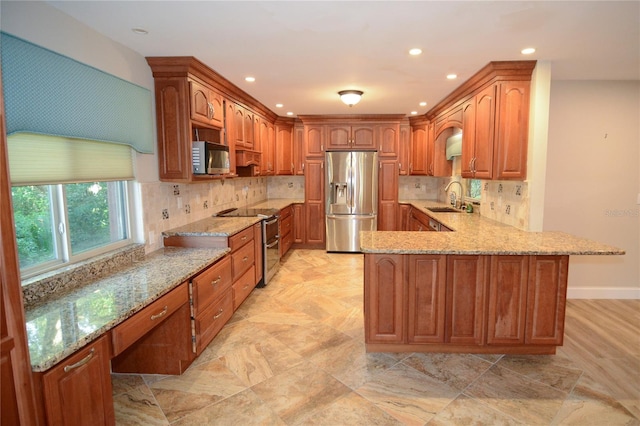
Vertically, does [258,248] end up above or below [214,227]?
below

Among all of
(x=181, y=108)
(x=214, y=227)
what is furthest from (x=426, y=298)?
(x=181, y=108)

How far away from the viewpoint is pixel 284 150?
6246mm

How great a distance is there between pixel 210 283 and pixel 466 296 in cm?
198

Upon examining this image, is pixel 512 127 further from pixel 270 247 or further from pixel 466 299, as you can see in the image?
pixel 270 247

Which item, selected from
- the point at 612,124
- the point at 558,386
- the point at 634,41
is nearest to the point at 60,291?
the point at 558,386

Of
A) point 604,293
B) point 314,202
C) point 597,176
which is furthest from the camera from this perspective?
point 314,202

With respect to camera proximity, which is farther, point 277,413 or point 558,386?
point 558,386

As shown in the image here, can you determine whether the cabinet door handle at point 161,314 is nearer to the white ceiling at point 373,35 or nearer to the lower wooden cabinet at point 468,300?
the lower wooden cabinet at point 468,300

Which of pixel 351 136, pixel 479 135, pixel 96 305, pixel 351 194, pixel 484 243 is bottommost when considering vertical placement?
pixel 96 305

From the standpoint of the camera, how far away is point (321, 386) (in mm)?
2381

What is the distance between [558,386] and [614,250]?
3.27 ft

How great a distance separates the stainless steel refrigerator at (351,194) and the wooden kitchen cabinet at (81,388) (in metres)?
4.55

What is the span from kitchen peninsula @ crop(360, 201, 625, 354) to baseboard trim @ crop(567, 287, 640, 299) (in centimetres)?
161

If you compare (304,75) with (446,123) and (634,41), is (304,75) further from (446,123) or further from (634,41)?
(634,41)
